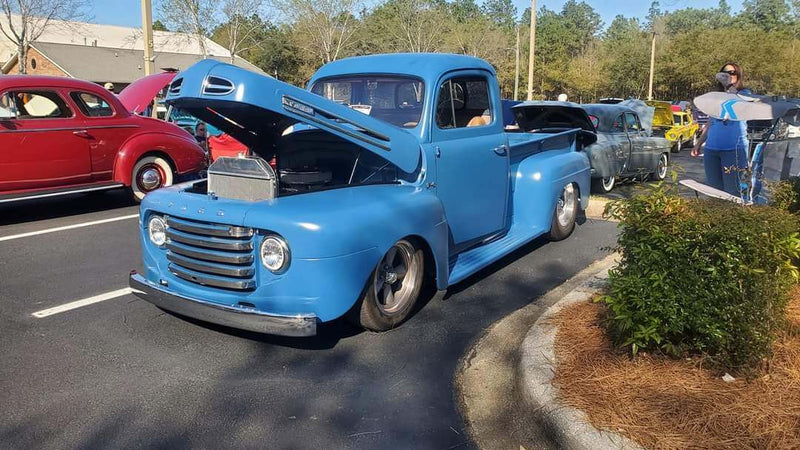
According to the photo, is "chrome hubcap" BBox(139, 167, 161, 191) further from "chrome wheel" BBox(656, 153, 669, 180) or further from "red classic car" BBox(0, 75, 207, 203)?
"chrome wheel" BBox(656, 153, 669, 180)

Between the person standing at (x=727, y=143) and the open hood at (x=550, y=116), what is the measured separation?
9.15 ft

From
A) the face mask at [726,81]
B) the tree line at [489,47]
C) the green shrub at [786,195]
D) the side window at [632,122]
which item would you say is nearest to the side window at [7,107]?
the face mask at [726,81]

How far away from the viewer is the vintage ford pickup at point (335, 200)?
3697 mm

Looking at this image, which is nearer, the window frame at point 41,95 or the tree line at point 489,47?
the window frame at point 41,95

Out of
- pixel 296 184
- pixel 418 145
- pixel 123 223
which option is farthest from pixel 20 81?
pixel 418 145

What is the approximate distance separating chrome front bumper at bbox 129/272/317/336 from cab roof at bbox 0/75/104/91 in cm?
588

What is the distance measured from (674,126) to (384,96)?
18471 mm

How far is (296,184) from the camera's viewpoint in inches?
181

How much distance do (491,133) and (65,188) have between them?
6.29 meters

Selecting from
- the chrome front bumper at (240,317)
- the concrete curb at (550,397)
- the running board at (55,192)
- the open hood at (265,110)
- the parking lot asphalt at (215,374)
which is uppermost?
the open hood at (265,110)

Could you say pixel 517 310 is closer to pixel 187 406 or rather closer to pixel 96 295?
pixel 187 406

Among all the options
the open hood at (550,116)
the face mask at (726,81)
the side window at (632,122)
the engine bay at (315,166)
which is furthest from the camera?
the side window at (632,122)

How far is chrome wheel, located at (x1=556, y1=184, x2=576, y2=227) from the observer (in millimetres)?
7066

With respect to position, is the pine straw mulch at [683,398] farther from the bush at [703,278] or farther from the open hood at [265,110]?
the open hood at [265,110]
